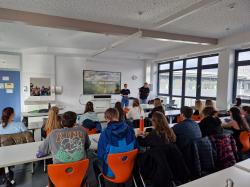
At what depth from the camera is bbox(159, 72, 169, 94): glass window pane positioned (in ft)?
29.1

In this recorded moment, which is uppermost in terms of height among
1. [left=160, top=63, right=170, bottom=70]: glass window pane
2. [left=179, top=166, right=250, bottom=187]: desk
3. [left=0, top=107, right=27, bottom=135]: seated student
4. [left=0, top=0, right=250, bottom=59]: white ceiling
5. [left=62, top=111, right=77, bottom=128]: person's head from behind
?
[left=0, top=0, right=250, bottom=59]: white ceiling

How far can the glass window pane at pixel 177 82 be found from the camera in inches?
320

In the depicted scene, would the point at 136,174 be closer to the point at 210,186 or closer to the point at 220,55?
the point at 210,186

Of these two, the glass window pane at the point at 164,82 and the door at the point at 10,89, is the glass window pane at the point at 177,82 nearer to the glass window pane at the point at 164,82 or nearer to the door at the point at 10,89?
the glass window pane at the point at 164,82

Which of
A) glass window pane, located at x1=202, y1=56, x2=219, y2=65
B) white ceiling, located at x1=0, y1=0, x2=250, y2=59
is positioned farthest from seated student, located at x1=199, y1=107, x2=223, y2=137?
glass window pane, located at x1=202, y1=56, x2=219, y2=65

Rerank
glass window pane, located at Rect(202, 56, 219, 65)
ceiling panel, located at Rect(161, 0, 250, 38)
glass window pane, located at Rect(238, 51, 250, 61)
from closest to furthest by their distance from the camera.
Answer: ceiling panel, located at Rect(161, 0, 250, 38) → glass window pane, located at Rect(238, 51, 250, 61) → glass window pane, located at Rect(202, 56, 219, 65)

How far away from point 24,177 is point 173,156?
239cm

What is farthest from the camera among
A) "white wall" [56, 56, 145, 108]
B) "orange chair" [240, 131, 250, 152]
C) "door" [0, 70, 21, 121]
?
"white wall" [56, 56, 145, 108]

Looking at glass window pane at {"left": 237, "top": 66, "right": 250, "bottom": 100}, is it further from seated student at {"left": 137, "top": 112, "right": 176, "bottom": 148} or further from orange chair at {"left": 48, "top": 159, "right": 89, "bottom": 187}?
orange chair at {"left": 48, "top": 159, "right": 89, "bottom": 187}

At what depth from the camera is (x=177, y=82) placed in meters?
8.31

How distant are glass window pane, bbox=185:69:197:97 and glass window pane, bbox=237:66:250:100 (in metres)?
1.68

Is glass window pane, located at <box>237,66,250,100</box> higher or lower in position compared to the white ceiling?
lower

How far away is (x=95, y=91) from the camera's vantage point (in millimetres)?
8195

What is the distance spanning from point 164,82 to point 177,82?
848 millimetres
